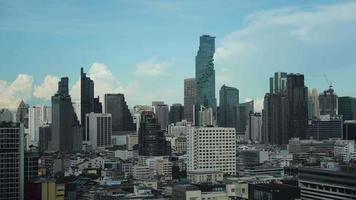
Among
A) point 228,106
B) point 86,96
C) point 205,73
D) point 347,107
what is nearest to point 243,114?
point 228,106

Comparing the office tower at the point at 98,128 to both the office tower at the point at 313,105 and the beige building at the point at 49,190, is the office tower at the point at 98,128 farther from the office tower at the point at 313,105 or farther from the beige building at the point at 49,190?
the beige building at the point at 49,190

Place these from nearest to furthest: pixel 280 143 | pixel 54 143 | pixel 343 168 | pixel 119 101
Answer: pixel 343 168, pixel 54 143, pixel 280 143, pixel 119 101

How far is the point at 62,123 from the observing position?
48375 mm

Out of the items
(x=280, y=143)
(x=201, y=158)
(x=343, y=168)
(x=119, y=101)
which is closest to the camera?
(x=343, y=168)

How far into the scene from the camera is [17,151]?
1825cm

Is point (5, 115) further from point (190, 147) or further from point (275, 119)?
point (275, 119)

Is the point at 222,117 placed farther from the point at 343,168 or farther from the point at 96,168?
the point at 343,168

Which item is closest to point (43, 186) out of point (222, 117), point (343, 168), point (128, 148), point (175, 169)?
point (343, 168)

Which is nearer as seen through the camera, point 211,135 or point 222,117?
point 211,135

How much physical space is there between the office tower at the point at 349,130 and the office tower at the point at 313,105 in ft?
18.0

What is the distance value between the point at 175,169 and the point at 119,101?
2546 centimetres

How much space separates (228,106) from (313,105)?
376 inches

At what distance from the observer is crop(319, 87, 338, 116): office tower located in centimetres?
5627

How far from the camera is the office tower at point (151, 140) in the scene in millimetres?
39562
